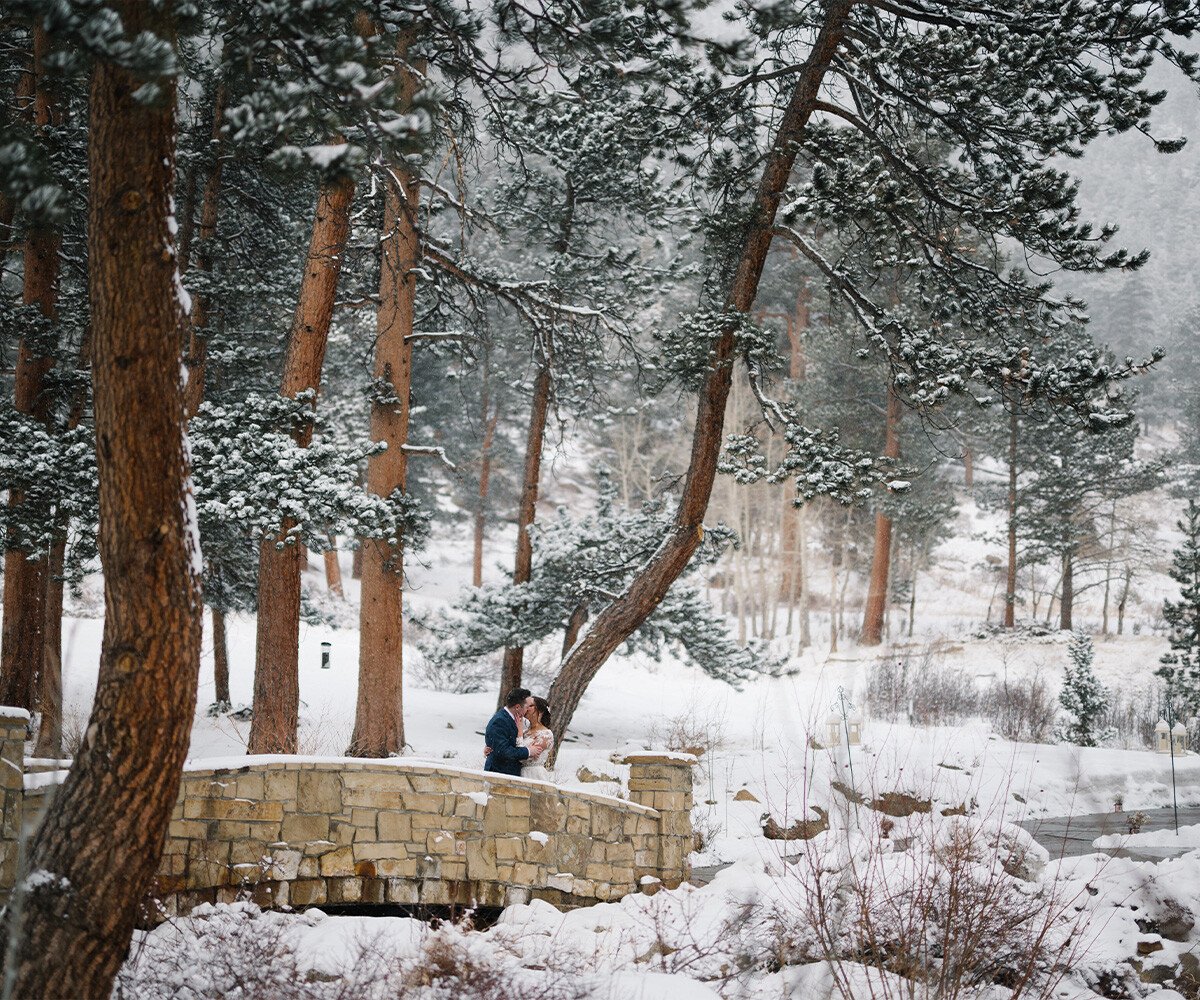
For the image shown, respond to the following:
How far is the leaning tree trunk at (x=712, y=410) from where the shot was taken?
868cm

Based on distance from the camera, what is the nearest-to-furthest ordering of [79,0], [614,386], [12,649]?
[79,0], [12,649], [614,386]

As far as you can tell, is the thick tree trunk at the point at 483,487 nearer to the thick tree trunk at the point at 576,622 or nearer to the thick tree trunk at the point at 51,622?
the thick tree trunk at the point at 576,622

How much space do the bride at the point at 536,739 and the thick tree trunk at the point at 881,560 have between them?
15.0 meters

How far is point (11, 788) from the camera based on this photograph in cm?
536

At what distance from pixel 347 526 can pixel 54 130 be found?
16.8 feet

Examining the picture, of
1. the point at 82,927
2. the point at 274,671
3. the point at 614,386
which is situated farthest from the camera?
the point at 614,386

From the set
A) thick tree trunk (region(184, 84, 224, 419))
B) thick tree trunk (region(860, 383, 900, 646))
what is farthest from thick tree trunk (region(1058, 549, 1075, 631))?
thick tree trunk (region(184, 84, 224, 419))

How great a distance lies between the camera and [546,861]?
6.86 meters

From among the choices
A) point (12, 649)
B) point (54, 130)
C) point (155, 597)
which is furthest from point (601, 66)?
point (12, 649)

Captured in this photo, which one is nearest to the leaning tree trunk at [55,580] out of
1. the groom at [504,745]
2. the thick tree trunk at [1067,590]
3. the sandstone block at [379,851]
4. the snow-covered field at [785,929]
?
the snow-covered field at [785,929]

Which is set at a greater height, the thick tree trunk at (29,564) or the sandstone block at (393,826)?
the thick tree trunk at (29,564)

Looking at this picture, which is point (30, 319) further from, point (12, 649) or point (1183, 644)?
point (1183, 644)

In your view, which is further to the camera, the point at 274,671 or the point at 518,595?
the point at 518,595

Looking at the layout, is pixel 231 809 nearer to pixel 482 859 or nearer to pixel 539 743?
pixel 482 859
